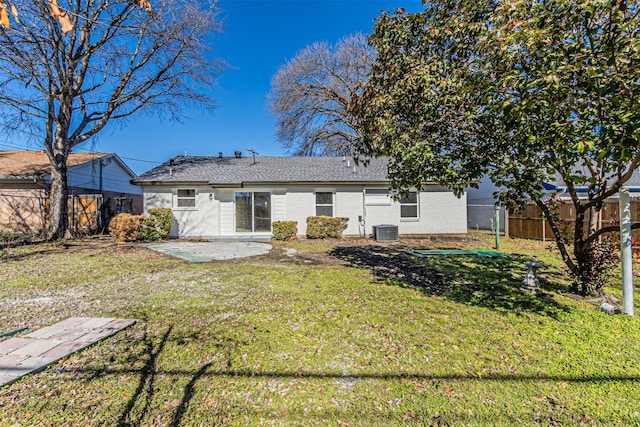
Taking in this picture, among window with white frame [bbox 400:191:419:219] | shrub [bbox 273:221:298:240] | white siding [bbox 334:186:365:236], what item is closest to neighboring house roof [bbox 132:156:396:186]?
white siding [bbox 334:186:365:236]

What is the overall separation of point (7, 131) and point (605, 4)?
18214mm

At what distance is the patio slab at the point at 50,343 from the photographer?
2.77 m

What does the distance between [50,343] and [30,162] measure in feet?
66.4

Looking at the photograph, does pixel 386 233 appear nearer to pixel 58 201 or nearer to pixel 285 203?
pixel 285 203

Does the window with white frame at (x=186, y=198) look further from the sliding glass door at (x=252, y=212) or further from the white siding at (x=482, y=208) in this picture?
the white siding at (x=482, y=208)

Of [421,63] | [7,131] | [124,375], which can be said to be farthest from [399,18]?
[7,131]

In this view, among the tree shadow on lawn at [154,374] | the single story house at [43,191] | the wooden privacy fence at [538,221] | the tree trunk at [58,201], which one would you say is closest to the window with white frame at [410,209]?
the wooden privacy fence at [538,221]

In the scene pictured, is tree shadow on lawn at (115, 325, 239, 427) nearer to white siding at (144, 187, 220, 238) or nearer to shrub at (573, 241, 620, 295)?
shrub at (573, 241, 620, 295)

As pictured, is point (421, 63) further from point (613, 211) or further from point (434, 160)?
point (613, 211)

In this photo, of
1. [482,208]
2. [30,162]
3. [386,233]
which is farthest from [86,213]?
[482,208]

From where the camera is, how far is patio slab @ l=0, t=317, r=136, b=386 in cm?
277

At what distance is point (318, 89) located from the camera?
19406mm

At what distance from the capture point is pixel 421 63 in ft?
15.3

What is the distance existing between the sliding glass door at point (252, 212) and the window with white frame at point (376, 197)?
4.65 metres
